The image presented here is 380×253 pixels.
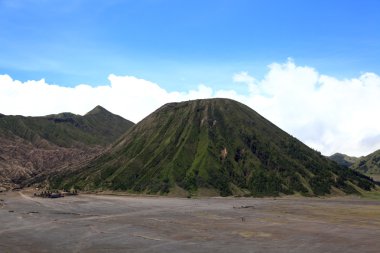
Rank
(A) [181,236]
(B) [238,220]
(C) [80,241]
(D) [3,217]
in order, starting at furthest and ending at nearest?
(D) [3,217], (B) [238,220], (A) [181,236], (C) [80,241]

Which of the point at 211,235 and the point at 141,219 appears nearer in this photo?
the point at 211,235

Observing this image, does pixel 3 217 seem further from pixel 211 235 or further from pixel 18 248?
pixel 211 235

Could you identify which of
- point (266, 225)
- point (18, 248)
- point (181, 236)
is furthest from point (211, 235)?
point (18, 248)

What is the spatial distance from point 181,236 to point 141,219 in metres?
29.2

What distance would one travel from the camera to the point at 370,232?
7800 centimetres

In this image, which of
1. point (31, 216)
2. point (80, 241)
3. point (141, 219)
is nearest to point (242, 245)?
point (80, 241)

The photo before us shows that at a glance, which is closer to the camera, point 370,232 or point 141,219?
point 370,232

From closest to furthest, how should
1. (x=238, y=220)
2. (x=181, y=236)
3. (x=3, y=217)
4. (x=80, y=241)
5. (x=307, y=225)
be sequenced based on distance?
(x=80, y=241) → (x=181, y=236) → (x=307, y=225) → (x=238, y=220) → (x=3, y=217)

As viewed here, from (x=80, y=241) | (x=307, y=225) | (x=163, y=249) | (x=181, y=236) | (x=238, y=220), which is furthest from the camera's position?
(x=238, y=220)

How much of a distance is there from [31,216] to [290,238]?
69.9 metres

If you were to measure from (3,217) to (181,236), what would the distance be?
189 ft

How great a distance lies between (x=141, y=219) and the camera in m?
101

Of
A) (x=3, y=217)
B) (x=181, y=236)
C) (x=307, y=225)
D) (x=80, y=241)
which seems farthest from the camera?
(x=3, y=217)

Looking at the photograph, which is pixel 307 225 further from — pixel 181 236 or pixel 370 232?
pixel 181 236
